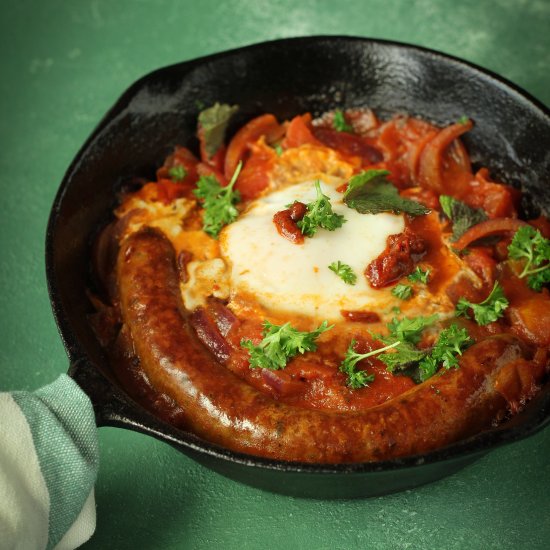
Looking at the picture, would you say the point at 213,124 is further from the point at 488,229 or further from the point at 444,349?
the point at 444,349

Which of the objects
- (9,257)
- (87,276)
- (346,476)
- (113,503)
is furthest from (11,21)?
(346,476)

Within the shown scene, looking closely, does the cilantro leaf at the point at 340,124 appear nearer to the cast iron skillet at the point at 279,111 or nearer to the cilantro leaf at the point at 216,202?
the cast iron skillet at the point at 279,111

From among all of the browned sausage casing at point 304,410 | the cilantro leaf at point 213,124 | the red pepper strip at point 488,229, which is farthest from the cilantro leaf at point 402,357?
the cilantro leaf at point 213,124

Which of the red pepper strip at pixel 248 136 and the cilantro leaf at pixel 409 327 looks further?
the red pepper strip at pixel 248 136

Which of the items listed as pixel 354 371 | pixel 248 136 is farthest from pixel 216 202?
pixel 354 371

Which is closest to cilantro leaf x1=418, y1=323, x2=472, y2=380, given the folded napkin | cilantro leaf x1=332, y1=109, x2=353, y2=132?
the folded napkin

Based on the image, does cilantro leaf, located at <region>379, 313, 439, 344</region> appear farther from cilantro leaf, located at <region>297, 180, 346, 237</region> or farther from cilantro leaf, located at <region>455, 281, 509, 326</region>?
cilantro leaf, located at <region>297, 180, 346, 237</region>

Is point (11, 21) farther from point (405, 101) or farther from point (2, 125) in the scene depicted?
point (405, 101)
